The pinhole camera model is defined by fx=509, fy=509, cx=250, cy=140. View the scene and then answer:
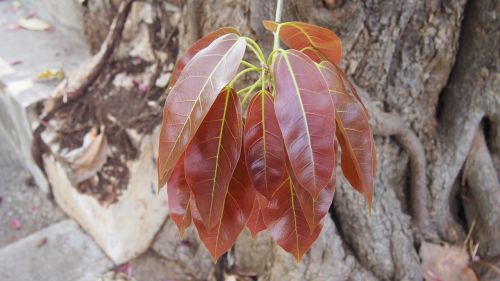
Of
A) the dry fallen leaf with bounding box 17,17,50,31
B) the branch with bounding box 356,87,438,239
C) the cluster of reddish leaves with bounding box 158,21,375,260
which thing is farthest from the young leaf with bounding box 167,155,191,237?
the dry fallen leaf with bounding box 17,17,50,31

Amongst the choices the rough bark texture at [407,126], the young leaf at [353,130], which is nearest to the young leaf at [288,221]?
the young leaf at [353,130]

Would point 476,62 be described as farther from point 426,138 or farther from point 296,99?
point 296,99

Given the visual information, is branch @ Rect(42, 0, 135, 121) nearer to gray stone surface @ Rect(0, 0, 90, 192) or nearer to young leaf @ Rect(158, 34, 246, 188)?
gray stone surface @ Rect(0, 0, 90, 192)

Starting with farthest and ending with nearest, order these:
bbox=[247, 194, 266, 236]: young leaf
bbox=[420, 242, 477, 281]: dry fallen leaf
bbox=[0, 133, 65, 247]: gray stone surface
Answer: bbox=[0, 133, 65, 247]: gray stone surface, bbox=[420, 242, 477, 281]: dry fallen leaf, bbox=[247, 194, 266, 236]: young leaf

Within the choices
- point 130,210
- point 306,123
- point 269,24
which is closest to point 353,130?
point 306,123

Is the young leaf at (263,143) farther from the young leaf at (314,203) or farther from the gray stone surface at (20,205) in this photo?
the gray stone surface at (20,205)

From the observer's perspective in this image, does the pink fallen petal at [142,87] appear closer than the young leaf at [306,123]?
No
